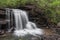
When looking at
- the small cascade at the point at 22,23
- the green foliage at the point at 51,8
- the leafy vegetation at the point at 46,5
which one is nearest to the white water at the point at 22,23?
the small cascade at the point at 22,23

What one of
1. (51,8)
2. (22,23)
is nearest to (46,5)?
(51,8)

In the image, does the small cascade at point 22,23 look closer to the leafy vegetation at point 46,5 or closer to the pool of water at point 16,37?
the leafy vegetation at point 46,5

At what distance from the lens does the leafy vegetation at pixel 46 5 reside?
1673 centimetres

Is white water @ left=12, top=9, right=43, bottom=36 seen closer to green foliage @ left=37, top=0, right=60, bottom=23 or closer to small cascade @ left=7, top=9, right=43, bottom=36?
small cascade @ left=7, top=9, right=43, bottom=36

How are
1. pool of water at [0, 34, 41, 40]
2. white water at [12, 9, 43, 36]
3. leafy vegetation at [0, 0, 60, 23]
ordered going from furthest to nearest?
leafy vegetation at [0, 0, 60, 23] → white water at [12, 9, 43, 36] → pool of water at [0, 34, 41, 40]

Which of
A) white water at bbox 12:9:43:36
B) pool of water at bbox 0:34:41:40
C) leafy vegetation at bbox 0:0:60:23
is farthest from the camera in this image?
leafy vegetation at bbox 0:0:60:23

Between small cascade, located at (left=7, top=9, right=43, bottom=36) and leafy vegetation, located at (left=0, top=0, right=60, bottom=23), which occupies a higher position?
leafy vegetation, located at (left=0, top=0, right=60, bottom=23)

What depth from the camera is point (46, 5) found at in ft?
56.9

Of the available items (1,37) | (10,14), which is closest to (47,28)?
(10,14)

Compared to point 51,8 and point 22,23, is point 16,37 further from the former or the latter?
point 51,8

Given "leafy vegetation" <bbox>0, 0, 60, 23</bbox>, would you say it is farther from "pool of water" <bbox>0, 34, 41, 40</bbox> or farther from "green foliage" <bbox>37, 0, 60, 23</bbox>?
"pool of water" <bbox>0, 34, 41, 40</bbox>

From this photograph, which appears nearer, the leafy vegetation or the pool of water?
the pool of water

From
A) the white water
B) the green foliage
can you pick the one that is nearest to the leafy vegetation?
the green foliage

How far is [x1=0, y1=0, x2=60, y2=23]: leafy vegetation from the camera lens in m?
16.7
